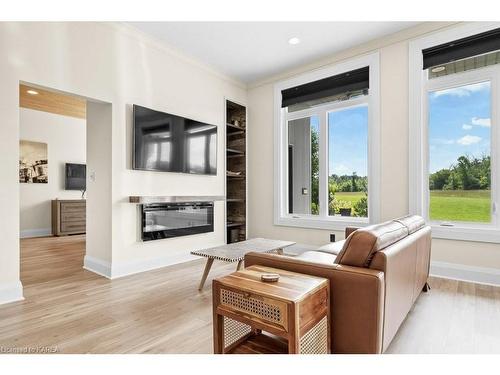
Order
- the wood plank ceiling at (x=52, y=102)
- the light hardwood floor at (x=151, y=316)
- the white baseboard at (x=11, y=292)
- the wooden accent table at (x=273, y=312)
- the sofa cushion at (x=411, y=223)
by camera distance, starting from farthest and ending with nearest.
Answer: the wood plank ceiling at (x=52, y=102)
the white baseboard at (x=11, y=292)
the sofa cushion at (x=411, y=223)
the light hardwood floor at (x=151, y=316)
the wooden accent table at (x=273, y=312)

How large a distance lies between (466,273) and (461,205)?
2.39 ft

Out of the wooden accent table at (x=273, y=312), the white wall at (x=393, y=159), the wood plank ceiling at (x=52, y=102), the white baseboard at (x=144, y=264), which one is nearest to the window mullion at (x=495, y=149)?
the white wall at (x=393, y=159)

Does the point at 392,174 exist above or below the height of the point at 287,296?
above

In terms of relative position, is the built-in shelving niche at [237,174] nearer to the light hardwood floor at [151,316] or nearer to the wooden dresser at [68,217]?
the light hardwood floor at [151,316]

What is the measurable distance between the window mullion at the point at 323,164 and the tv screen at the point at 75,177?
529cm

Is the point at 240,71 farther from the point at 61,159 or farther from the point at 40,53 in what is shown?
the point at 61,159

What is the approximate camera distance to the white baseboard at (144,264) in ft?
10.3

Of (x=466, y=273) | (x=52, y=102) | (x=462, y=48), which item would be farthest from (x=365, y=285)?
(x=52, y=102)

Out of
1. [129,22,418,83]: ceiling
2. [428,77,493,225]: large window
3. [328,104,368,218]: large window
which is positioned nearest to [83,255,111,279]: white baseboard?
[129,22,418,83]: ceiling

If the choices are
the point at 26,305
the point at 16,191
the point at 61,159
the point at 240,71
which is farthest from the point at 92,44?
the point at 61,159

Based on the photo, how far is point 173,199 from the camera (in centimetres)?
360

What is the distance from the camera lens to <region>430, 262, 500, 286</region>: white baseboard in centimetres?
283

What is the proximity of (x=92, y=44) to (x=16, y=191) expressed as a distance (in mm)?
1669
